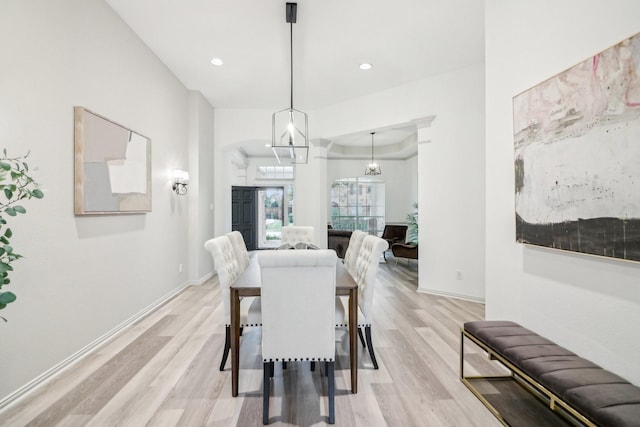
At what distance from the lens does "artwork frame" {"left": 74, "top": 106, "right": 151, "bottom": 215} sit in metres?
2.43

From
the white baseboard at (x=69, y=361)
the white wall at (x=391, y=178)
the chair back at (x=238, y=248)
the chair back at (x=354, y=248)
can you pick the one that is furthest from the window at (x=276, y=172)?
the chair back at (x=354, y=248)

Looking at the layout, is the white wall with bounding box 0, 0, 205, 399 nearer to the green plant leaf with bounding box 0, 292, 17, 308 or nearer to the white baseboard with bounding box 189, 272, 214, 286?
the green plant leaf with bounding box 0, 292, 17, 308

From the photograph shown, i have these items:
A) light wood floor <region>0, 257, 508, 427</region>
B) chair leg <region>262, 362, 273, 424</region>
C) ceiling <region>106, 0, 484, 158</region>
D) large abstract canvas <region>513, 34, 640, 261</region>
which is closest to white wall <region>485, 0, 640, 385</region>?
large abstract canvas <region>513, 34, 640, 261</region>

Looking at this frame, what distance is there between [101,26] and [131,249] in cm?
210

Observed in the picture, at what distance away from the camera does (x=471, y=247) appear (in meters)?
4.12

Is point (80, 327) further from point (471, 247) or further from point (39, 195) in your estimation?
point (471, 247)

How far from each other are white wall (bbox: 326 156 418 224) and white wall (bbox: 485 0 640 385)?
644 centimetres

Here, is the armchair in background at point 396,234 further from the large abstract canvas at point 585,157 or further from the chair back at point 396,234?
the large abstract canvas at point 585,157

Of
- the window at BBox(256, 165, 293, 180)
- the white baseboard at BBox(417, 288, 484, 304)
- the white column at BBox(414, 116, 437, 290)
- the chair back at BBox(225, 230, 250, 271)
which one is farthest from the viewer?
the window at BBox(256, 165, 293, 180)

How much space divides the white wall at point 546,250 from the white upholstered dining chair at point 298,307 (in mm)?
1351

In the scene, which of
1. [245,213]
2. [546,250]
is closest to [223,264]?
[546,250]

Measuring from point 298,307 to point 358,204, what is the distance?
7401 mm

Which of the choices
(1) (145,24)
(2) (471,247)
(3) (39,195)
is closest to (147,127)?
(1) (145,24)

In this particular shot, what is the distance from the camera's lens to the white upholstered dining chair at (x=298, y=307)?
5.43 feet
